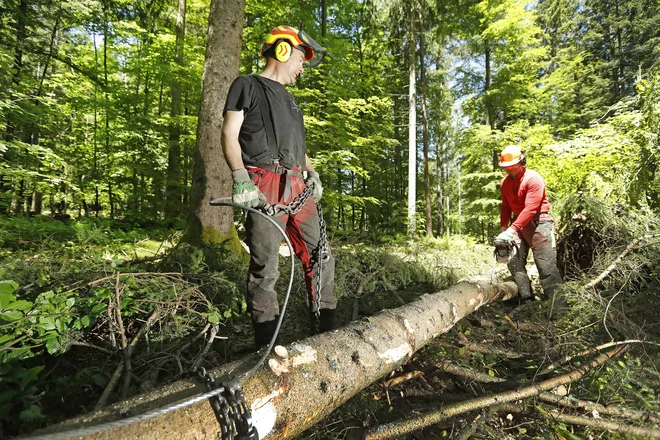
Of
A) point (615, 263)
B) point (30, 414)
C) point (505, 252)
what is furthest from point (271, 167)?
point (615, 263)

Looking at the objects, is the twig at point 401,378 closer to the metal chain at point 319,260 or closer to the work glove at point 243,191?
the metal chain at point 319,260

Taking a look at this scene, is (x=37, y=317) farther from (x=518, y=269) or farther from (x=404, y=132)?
(x=404, y=132)

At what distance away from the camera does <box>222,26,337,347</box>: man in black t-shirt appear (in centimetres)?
199

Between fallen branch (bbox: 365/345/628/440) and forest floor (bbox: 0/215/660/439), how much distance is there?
57mm

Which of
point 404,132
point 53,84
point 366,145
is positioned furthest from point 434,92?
point 53,84

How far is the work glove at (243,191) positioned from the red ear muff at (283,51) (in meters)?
0.95

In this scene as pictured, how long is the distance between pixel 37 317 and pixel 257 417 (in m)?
1.41

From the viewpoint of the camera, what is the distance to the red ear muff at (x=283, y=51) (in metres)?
2.18

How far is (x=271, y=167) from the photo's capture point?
2.12 m

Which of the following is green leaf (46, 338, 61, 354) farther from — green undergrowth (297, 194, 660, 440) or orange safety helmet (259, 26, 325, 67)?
orange safety helmet (259, 26, 325, 67)

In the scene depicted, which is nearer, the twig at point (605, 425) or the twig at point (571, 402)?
the twig at point (605, 425)

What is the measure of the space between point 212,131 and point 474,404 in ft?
14.2

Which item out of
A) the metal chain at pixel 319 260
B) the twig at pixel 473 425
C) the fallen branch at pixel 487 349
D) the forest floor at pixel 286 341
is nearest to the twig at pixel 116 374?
the forest floor at pixel 286 341

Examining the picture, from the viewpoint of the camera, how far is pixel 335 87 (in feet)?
29.3
